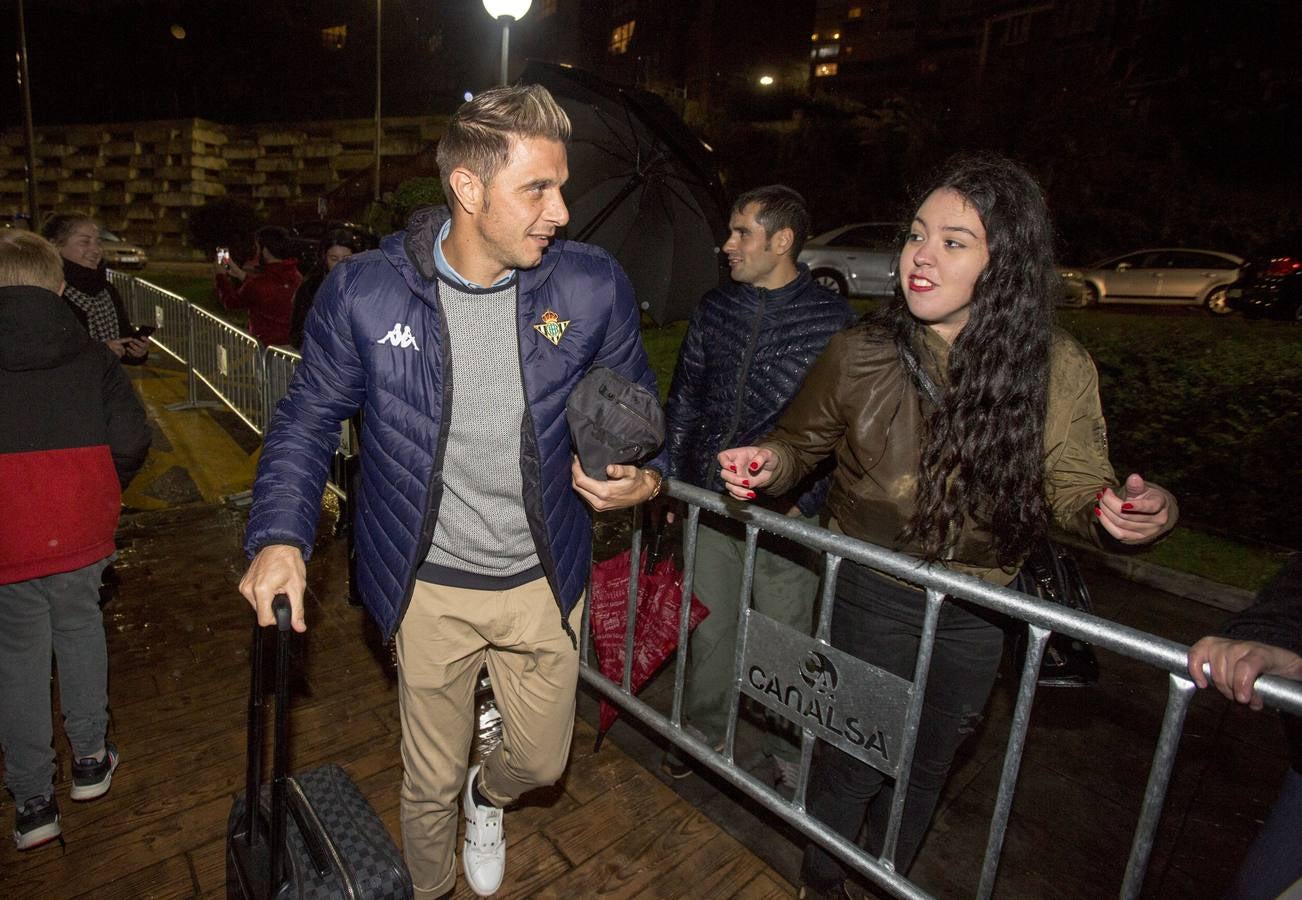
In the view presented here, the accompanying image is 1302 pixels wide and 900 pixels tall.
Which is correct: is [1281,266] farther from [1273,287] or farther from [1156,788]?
[1156,788]

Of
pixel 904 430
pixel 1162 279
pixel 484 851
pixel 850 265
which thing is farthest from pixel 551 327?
pixel 1162 279

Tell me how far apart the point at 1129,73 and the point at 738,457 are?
3302 centimetres

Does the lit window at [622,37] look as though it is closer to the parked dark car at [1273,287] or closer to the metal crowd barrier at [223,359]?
the parked dark car at [1273,287]

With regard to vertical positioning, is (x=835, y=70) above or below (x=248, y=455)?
above

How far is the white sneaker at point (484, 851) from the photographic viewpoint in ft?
8.09

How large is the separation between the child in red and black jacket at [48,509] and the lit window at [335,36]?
64.1 m

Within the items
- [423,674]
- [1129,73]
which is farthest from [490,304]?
[1129,73]

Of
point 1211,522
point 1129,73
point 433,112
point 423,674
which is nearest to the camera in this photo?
point 423,674

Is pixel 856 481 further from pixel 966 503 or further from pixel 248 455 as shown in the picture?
pixel 248 455

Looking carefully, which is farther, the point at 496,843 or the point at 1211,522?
the point at 1211,522

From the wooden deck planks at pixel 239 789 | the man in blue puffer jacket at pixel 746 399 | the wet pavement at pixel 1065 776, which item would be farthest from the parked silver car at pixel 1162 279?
the wooden deck planks at pixel 239 789

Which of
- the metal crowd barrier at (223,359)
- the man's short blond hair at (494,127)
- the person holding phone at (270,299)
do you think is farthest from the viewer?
the person holding phone at (270,299)

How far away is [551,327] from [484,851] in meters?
1.70

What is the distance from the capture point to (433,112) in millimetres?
48844
